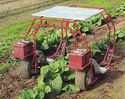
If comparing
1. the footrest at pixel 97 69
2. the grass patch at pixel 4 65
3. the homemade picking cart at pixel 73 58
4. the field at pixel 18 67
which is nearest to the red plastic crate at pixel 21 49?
the homemade picking cart at pixel 73 58

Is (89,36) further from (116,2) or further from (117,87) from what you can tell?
(116,2)

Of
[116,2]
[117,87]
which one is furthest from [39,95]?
[116,2]

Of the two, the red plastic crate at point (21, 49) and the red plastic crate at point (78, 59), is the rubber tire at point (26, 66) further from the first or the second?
the red plastic crate at point (78, 59)

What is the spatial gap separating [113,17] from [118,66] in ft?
20.2

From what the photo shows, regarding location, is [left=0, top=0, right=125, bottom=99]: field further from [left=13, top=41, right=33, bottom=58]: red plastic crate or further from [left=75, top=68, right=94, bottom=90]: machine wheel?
[left=13, top=41, right=33, bottom=58]: red plastic crate

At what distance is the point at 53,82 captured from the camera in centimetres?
566

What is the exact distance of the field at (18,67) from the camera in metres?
5.69

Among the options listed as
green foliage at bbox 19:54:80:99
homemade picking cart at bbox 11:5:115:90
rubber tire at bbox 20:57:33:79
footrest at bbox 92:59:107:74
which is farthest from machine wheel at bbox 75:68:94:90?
rubber tire at bbox 20:57:33:79

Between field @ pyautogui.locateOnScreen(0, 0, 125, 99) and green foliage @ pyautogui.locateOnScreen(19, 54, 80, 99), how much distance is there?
0.63ft

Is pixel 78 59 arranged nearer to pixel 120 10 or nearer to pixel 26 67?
pixel 26 67

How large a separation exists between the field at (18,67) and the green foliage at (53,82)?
193mm

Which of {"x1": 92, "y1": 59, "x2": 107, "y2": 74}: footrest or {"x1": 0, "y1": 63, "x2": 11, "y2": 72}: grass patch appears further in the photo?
{"x1": 0, "y1": 63, "x2": 11, "y2": 72}: grass patch

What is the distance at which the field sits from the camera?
569 centimetres

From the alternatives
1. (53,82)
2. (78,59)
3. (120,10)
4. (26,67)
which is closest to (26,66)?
(26,67)
